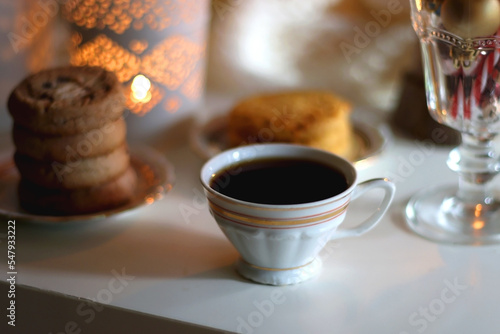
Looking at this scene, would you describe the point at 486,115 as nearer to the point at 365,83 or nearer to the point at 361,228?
the point at 361,228

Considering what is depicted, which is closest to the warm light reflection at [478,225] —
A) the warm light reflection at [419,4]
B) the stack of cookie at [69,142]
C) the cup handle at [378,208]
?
the cup handle at [378,208]

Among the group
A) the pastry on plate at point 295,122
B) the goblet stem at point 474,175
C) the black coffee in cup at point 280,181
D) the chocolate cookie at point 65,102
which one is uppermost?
the chocolate cookie at point 65,102

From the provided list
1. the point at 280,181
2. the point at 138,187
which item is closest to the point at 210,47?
the point at 138,187

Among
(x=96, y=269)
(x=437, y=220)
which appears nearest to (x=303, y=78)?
(x=437, y=220)

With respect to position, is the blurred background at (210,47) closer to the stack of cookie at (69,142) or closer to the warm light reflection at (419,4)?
the stack of cookie at (69,142)

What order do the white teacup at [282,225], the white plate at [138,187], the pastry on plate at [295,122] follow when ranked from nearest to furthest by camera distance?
the white teacup at [282,225] < the white plate at [138,187] < the pastry on plate at [295,122]

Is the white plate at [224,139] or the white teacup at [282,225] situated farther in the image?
the white plate at [224,139]

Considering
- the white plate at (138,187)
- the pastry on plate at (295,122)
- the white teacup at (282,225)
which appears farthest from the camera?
the pastry on plate at (295,122)
